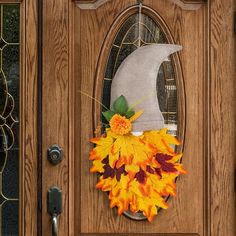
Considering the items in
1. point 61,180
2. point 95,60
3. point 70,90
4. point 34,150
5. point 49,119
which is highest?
point 95,60

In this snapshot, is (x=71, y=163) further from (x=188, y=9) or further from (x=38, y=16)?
(x=188, y=9)

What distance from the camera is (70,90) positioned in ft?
5.64

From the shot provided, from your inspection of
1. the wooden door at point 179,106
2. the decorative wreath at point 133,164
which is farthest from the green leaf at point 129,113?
the wooden door at point 179,106

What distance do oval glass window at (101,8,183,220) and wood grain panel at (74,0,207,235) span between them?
49 millimetres

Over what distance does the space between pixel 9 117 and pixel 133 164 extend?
526mm

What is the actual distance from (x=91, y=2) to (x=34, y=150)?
2.06 feet

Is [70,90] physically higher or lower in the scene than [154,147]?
higher

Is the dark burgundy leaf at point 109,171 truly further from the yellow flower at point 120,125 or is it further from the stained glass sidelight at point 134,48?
the stained glass sidelight at point 134,48

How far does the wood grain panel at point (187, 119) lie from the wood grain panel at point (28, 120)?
165mm

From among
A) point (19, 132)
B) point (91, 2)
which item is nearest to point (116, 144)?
point (19, 132)

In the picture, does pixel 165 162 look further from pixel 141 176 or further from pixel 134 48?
pixel 134 48

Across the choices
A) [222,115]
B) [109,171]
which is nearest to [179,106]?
[222,115]

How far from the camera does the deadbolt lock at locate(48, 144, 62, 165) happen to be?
1.70m

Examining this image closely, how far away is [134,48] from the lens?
173cm
